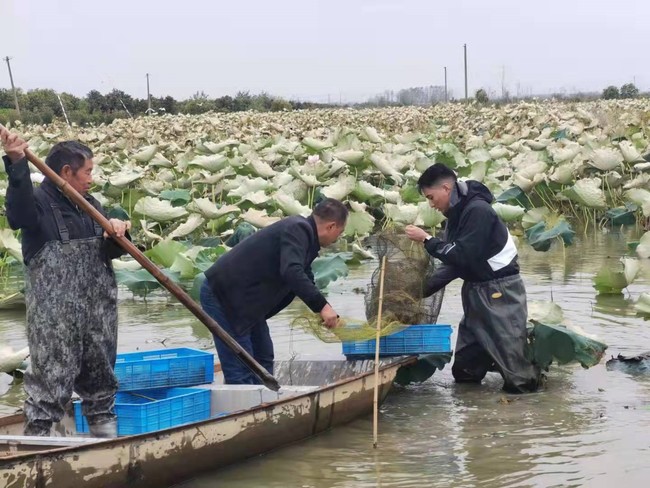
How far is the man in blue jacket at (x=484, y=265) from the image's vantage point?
18.5ft

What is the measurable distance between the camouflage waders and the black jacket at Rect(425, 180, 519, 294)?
6.31 ft

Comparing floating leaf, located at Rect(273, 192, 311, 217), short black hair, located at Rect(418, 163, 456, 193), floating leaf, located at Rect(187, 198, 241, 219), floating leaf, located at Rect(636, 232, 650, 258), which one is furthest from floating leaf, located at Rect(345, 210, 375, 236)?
short black hair, located at Rect(418, 163, 456, 193)

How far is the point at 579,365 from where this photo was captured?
643 cm

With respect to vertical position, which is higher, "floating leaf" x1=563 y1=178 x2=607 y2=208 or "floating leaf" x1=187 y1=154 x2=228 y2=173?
"floating leaf" x1=187 y1=154 x2=228 y2=173

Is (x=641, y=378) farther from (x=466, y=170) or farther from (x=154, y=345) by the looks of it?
(x=466, y=170)

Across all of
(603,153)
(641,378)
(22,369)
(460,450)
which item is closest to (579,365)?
(641,378)

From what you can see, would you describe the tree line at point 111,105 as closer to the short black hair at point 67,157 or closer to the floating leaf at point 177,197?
Answer: the floating leaf at point 177,197

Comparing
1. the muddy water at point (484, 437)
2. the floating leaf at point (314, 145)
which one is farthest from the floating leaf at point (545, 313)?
the floating leaf at point (314, 145)

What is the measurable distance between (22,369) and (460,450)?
107 inches

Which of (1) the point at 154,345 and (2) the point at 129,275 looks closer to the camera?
(1) the point at 154,345

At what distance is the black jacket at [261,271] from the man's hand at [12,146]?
1.46m

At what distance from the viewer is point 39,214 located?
4.16m

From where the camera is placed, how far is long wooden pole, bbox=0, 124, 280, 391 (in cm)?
407

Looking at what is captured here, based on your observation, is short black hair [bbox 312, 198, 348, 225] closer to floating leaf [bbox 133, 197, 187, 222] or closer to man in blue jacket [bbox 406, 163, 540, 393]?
man in blue jacket [bbox 406, 163, 540, 393]
